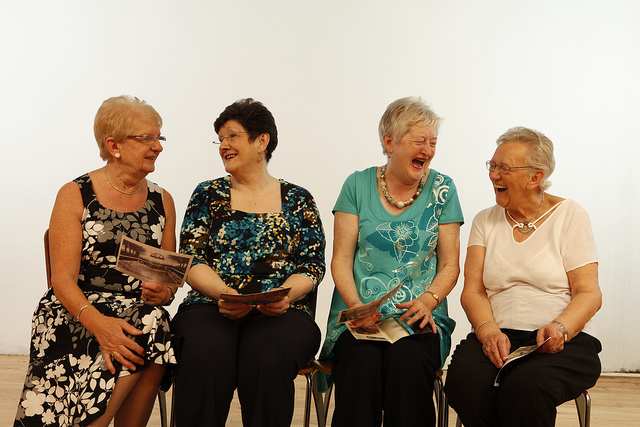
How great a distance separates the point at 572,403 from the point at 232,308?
2.47 m

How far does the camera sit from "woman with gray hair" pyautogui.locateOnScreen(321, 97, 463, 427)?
7.88 ft

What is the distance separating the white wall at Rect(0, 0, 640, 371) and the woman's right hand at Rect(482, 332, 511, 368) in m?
2.23

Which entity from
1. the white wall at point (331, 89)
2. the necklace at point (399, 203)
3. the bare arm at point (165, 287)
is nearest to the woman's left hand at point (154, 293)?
the bare arm at point (165, 287)

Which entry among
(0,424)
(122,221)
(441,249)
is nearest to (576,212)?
(441,249)

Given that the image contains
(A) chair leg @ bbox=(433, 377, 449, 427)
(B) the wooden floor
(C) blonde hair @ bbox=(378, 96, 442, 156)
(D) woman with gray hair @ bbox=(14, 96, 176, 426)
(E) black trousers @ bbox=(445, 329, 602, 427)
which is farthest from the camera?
(B) the wooden floor

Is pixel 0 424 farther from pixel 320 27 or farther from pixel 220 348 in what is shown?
pixel 320 27

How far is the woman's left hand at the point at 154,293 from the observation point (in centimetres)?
225

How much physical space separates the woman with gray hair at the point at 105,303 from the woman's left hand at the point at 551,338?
1305mm

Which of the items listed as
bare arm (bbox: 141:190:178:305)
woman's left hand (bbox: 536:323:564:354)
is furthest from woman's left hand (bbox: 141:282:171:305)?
woman's left hand (bbox: 536:323:564:354)

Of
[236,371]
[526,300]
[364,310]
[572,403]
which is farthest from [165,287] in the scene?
[572,403]

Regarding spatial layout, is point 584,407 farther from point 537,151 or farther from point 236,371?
point 236,371

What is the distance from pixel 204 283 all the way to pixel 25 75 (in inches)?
114

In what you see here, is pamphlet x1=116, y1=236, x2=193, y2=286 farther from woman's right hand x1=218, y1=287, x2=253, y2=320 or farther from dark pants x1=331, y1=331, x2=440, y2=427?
dark pants x1=331, y1=331, x2=440, y2=427

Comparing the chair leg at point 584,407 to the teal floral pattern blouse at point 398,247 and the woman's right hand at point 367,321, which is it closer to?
the teal floral pattern blouse at point 398,247
